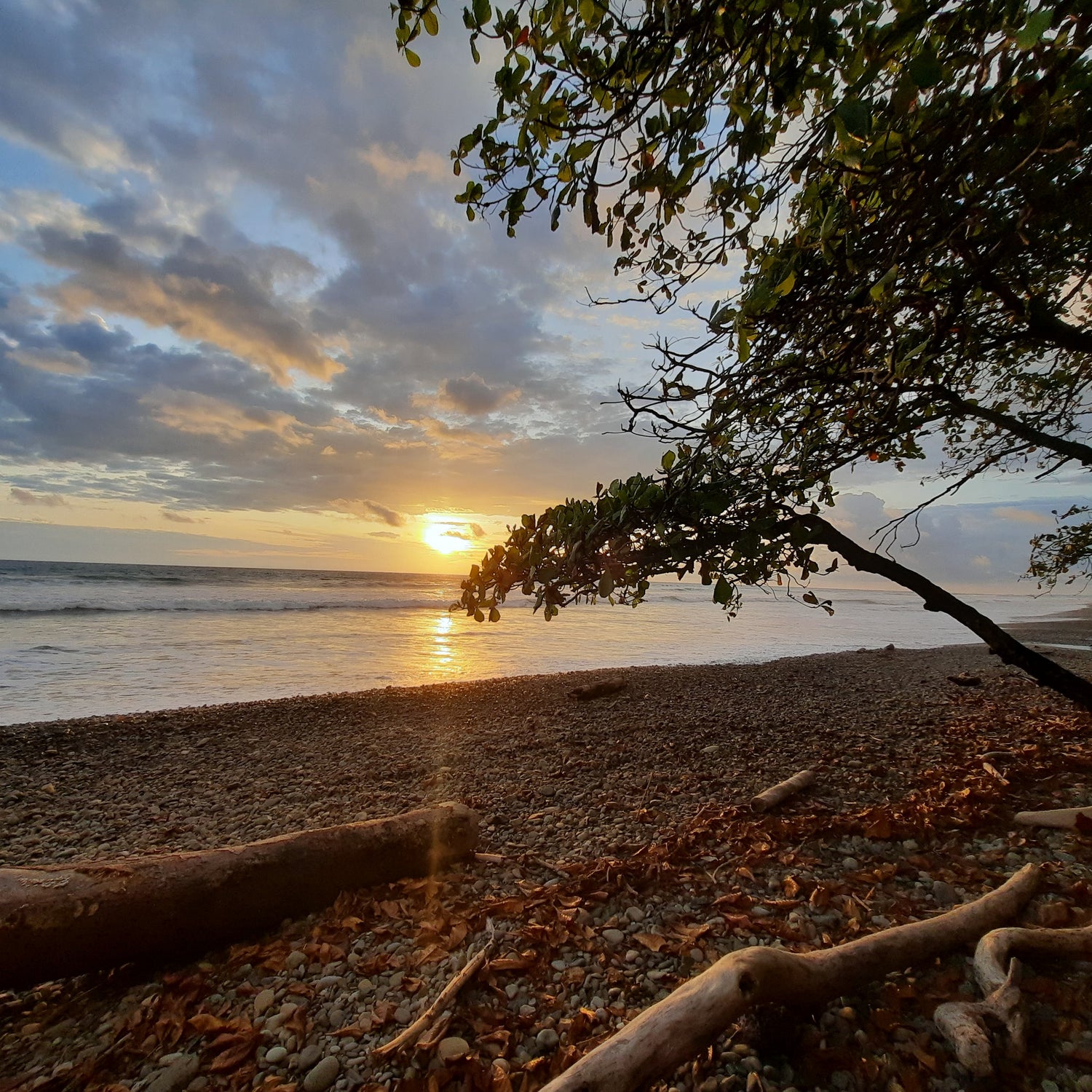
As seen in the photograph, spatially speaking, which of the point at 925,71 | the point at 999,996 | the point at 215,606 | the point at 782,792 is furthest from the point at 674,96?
the point at 215,606

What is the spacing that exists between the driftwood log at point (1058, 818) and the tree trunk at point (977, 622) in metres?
0.89

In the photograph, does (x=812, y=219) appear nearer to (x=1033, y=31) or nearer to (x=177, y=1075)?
(x=1033, y=31)

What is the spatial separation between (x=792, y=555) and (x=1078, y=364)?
4010mm

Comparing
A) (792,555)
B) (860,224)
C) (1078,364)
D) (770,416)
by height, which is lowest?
(792,555)

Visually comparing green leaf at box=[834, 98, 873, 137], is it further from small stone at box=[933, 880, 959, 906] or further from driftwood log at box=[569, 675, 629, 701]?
driftwood log at box=[569, 675, 629, 701]

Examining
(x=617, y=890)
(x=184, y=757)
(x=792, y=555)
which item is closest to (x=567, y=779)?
(x=617, y=890)

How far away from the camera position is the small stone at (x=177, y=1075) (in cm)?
229

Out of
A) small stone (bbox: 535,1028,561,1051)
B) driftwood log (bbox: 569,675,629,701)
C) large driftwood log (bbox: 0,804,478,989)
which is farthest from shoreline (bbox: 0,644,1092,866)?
small stone (bbox: 535,1028,561,1051)

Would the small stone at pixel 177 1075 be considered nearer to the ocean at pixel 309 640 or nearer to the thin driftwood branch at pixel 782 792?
the thin driftwood branch at pixel 782 792

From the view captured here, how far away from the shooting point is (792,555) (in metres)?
3.61

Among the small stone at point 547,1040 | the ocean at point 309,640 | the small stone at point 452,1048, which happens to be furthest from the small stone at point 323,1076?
the ocean at point 309,640

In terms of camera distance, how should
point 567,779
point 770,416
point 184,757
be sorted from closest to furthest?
point 770,416, point 567,779, point 184,757

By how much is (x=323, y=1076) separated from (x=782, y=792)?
12.5 ft

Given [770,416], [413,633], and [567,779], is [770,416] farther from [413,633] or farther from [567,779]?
[413,633]
